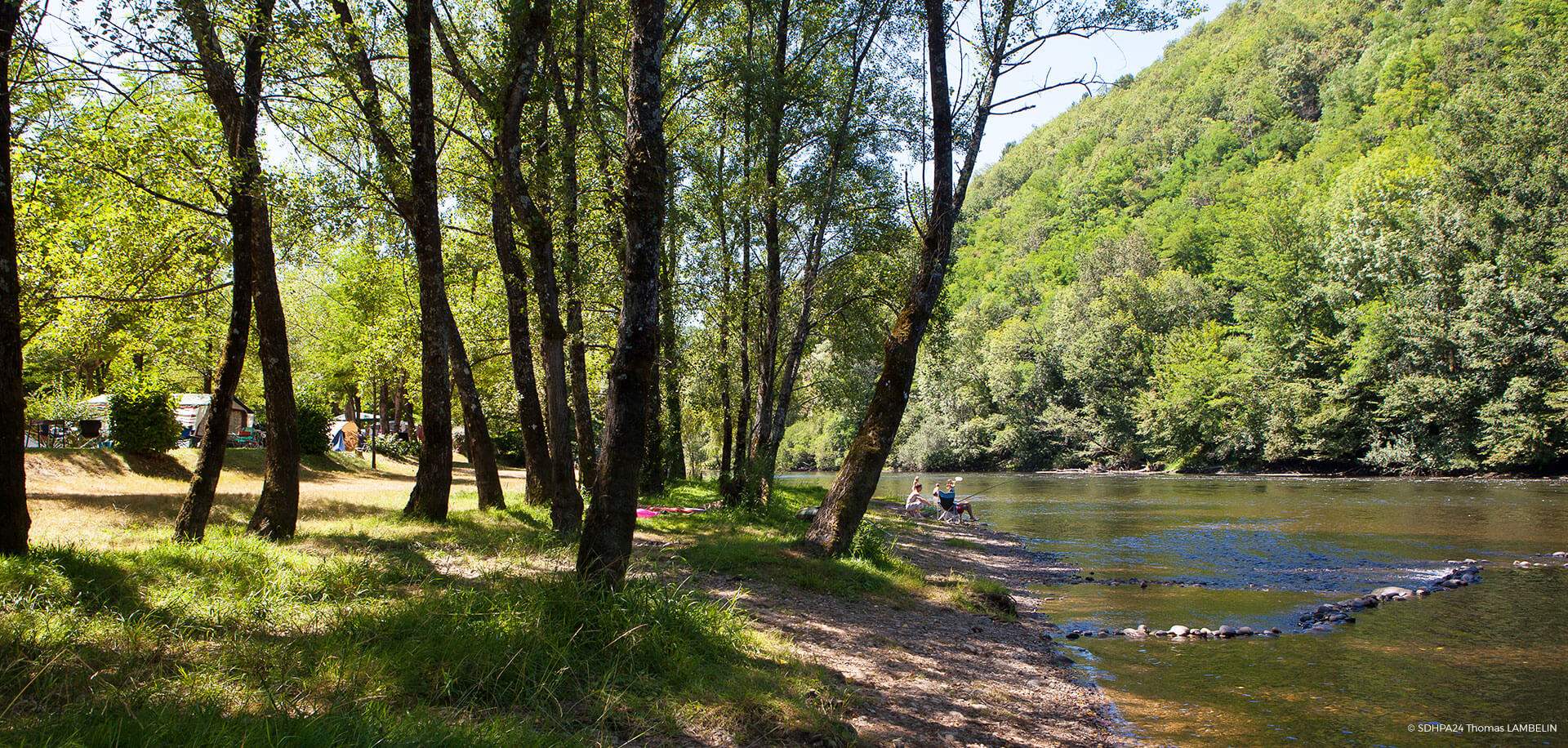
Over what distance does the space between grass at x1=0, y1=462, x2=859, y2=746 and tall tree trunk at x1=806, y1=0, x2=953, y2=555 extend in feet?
14.0

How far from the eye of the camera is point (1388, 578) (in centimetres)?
1351

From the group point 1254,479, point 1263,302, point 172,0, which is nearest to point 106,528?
point 172,0

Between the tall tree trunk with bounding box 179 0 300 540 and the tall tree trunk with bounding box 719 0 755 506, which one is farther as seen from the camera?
the tall tree trunk with bounding box 719 0 755 506

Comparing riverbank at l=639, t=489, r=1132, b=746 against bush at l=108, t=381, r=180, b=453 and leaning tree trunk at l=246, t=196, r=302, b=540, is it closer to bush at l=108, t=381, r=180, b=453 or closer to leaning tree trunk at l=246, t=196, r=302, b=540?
leaning tree trunk at l=246, t=196, r=302, b=540

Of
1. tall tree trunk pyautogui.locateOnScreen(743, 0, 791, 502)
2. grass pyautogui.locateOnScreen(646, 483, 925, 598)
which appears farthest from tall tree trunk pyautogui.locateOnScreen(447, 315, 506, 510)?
tall tree trunk pyautogui.locateOnScreen(743, 0, 791, 502)

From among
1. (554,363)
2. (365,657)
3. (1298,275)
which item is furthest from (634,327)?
(1298,275)

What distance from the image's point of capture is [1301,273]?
51344 mm

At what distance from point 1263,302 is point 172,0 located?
59.0 meters

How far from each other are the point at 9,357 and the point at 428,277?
479 centimetres

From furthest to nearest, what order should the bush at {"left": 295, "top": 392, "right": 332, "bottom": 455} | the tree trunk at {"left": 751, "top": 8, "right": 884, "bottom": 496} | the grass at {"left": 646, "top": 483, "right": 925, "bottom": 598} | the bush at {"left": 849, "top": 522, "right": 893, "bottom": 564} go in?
the bush at {"left": 295, "top": 392, "right": 332, "bottom": 455}
the tree trunk at {"left": 751, "top": 8, "right": 884, "bottom": 496}
the bush at {"left": 849, "top": 522, "right": 893, "bottom": 564}
the grass at {"left": 646, "top": 483, "right": 925, "bottom": 598}

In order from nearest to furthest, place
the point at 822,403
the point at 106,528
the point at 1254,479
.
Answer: the point at 106,528
the point at 822,403
the point at 1254,479

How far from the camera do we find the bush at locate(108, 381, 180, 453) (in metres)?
18.6

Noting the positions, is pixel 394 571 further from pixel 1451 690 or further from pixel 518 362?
pixel 1451 690

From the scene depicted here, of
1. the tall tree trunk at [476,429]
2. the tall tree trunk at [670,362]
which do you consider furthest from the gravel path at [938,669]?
the tall tree trunk at [670,362]
